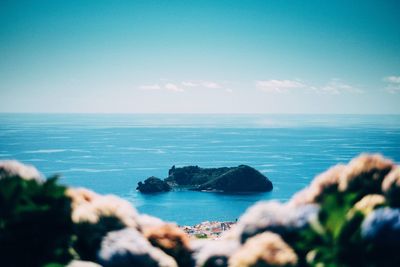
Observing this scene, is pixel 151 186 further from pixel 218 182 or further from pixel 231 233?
pixel 231 233

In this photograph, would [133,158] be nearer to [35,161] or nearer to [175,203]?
[35,161]

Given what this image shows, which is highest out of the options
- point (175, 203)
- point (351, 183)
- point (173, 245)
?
point (351, 183)

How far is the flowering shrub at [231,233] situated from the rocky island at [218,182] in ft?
297

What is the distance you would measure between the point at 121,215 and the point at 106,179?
340ft

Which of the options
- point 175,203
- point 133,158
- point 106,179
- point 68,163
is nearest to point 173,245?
point 175,203

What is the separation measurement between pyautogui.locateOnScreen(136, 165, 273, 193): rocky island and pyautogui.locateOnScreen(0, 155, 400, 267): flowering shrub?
297ft

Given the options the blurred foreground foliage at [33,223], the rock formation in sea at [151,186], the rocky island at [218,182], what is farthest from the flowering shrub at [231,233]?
the rocky island at [218,182]

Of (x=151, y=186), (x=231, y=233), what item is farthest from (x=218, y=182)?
(x=231, y=233)

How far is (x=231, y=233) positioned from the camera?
11406 mm

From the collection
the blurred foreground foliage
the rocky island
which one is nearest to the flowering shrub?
the blurred foreground foliage

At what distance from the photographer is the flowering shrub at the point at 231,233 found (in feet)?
28.5

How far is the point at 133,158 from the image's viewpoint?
506 ft

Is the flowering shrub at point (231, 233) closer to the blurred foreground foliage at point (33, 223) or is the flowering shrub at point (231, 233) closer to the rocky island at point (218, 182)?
the blurred foreground foliage at point (33, 223)

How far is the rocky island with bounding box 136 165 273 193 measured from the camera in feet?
335
